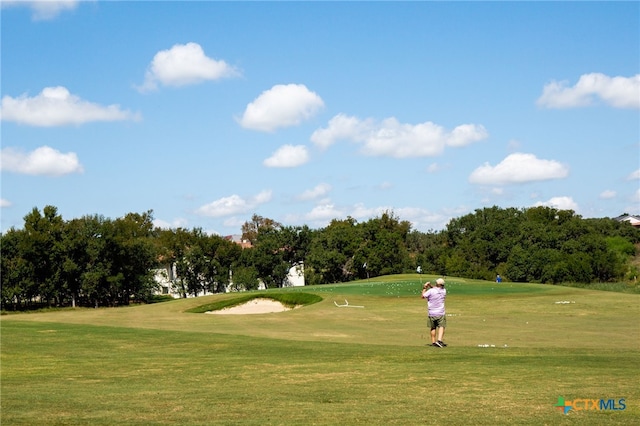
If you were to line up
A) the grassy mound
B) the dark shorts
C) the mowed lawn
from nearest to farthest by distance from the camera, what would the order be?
the mowed lawn
the dark shorts
the grassy mound

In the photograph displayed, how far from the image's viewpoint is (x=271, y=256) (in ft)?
392

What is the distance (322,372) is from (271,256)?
102817mm

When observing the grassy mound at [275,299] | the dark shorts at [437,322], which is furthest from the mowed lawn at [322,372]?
the grassy mound at [275,299]

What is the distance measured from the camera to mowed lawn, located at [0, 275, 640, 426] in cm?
1152

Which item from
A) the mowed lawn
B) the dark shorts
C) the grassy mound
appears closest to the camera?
the mowed lawn

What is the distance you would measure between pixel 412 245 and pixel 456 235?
28.9 m

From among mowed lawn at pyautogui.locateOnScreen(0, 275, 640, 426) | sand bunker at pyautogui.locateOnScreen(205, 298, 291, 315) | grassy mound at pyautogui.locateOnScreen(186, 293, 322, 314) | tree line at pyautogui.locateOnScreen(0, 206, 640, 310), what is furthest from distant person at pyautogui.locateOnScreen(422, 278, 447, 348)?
tree line at pyautogui.locateOnScreen(0, 206, 640, 310)

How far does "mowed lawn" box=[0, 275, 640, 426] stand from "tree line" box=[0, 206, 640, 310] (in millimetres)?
57057

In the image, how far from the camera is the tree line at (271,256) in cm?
9088

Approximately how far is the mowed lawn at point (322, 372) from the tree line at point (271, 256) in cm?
5706

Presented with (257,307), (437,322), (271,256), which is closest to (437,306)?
(437,322)

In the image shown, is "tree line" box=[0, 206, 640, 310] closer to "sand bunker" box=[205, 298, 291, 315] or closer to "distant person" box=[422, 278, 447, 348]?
"sand bunker" box=[205, 298, 291, 315]

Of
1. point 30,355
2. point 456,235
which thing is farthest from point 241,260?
point 30,355

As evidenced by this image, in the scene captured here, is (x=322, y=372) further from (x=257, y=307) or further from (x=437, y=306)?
(x=257, y=307)
